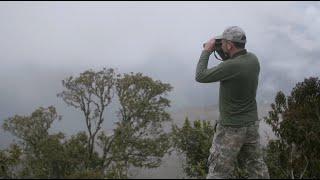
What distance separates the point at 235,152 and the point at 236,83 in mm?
919

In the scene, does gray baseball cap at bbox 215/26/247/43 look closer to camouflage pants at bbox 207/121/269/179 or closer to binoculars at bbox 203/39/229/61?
binoculars at bbox 203/39/229/61

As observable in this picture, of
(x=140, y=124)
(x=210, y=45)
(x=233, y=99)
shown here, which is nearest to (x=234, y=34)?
(x=210, y=45)

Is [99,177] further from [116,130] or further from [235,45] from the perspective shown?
[116,130]

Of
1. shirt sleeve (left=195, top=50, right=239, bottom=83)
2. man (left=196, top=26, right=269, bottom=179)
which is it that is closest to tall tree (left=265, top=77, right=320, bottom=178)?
man (left=196, top=26, right=269, bottom=179)

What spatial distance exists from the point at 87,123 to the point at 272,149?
39.1m

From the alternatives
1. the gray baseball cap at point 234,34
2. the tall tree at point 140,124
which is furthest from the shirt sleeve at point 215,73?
the tall tree at point 140,124

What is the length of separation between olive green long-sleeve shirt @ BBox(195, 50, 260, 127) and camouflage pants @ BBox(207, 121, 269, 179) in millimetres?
121

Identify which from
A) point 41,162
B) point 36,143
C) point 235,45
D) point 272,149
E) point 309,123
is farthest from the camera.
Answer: point 36,143

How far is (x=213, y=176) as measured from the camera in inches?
289

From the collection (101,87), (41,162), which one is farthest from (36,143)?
(101,87)

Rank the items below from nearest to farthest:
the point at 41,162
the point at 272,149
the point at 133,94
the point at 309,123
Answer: the point at 272,149
the point at 309,123
the point at 41,162
the point at 133,94

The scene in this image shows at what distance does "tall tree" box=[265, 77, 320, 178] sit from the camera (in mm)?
11602

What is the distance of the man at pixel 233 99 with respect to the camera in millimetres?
7180

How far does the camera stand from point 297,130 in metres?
16.8
